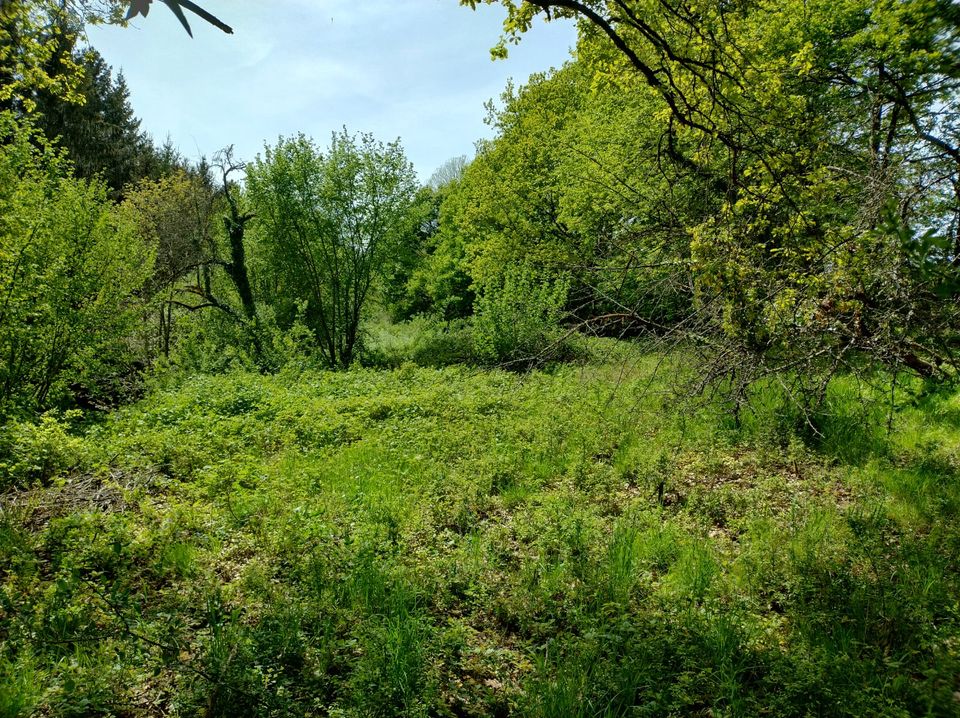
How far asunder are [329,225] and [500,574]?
17071 millimetres

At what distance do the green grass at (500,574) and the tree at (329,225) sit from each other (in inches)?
496

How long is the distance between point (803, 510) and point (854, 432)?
2.55 m

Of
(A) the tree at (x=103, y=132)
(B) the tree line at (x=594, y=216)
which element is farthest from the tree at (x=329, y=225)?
(A) the tree at (x=103, y=132)

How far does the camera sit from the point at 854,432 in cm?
694

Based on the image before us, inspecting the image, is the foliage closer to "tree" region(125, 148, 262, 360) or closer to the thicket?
the thicket

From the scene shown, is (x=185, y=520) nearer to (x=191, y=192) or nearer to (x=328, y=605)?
(x=328, y=605)

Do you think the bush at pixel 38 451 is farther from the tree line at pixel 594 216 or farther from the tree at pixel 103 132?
the tree at pixel 103 132

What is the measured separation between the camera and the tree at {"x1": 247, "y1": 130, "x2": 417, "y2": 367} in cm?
1856

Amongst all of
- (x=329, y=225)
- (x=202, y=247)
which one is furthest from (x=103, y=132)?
(x=329, y=225)

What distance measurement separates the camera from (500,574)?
446cm

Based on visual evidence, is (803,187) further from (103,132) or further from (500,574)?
(103,132)

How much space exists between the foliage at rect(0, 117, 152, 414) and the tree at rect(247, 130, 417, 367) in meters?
7.40

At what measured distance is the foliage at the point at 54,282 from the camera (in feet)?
26.8

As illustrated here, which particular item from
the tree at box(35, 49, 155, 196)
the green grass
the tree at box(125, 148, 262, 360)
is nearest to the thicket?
the green grass
